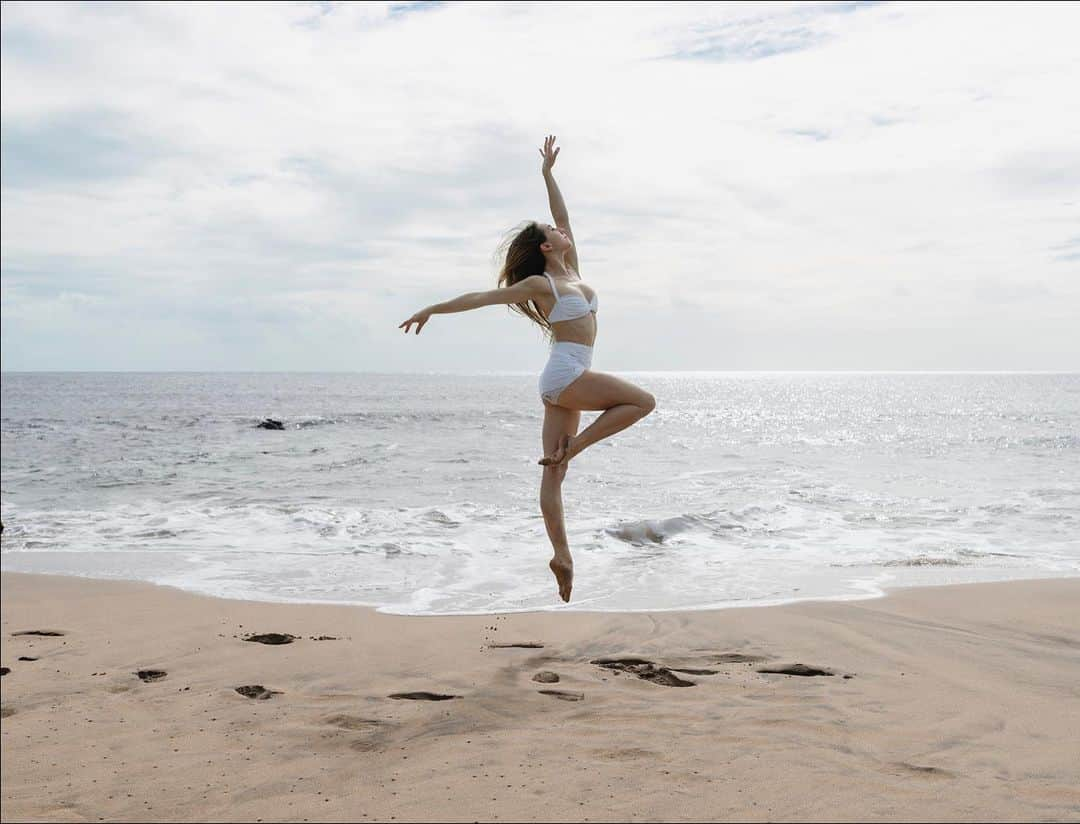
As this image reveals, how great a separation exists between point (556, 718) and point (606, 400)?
1.77 meters

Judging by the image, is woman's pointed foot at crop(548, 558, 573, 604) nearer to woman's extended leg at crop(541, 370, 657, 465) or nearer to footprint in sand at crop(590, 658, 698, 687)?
footprint in sand at crop(590, 658, 698, 687)

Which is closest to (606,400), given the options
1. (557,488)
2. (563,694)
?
(557,488)

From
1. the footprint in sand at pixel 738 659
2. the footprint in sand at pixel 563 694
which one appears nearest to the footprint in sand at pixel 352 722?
the footprint in sand at pixel 563 694

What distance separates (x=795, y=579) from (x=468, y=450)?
18.9 metres

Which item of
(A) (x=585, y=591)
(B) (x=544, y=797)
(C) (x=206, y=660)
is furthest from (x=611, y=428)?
(A) (x=585, y=591)

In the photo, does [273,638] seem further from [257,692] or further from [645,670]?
[645,670]

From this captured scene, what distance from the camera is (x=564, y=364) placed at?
5.52 m

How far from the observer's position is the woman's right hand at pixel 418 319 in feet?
15.8

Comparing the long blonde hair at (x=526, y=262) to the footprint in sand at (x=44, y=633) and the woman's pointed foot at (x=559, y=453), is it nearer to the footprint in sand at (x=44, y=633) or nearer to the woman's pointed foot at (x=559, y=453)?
the woman's pointed foot at (x=559, y=453)

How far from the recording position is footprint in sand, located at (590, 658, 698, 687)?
5.68 meters

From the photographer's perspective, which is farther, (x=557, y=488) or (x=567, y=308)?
(x=557, y=488)

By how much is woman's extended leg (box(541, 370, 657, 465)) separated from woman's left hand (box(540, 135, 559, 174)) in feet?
4.56

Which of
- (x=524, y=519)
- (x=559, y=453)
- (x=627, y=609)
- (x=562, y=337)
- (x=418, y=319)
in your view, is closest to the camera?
(x=418, y=319)

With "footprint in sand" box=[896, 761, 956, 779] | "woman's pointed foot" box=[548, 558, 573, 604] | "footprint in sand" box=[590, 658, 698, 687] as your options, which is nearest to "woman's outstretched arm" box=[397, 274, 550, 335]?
"woman's pointed foot" box=[548, 558, 573, 604]
